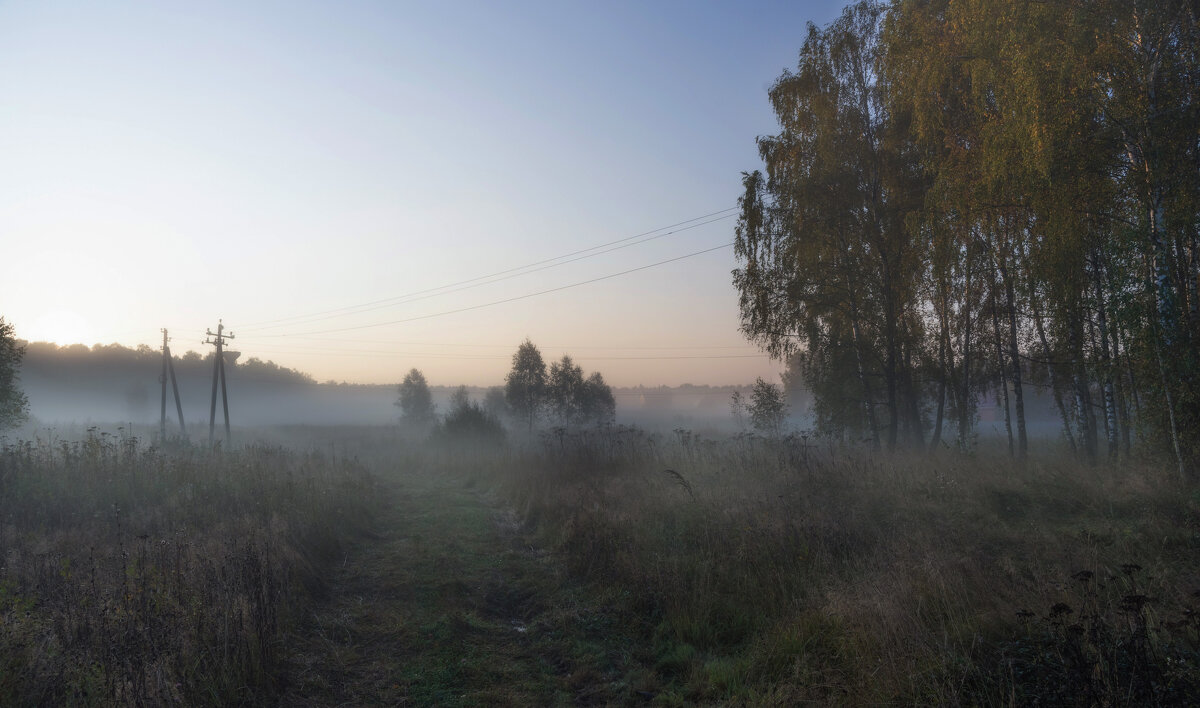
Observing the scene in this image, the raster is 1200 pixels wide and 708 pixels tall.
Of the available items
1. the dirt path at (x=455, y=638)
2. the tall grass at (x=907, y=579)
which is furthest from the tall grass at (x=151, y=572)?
the tall grass at (x=907, y=579)

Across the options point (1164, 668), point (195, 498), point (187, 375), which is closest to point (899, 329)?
point (1164, 668)

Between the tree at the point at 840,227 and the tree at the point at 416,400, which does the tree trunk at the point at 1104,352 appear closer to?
the tree at the point at 840,227

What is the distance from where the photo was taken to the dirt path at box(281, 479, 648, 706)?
14.9 feet

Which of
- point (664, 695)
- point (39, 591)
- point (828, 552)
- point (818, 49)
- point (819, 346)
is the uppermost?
point (818, 49)

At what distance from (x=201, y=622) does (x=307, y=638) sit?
115 centimetres

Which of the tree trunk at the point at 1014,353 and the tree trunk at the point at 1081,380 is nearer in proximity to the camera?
the tree trunk at the point at 1081,380

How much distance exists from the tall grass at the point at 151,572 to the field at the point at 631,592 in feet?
0.11

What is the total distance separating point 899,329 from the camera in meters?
16.4

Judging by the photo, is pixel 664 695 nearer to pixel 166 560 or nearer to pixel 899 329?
pixel 166 560

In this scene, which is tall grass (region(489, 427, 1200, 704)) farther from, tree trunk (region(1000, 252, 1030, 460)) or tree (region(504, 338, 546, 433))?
tree (region(504, 338, 546, 433))

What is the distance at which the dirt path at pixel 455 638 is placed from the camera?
14.9ft

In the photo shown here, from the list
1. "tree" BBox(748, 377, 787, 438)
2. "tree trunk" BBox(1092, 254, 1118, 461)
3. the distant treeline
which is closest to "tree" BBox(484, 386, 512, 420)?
"tree" BBox(748, 377, 787, 438)

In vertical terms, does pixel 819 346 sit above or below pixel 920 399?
above

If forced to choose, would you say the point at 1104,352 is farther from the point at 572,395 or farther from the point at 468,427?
the point at 572,395
